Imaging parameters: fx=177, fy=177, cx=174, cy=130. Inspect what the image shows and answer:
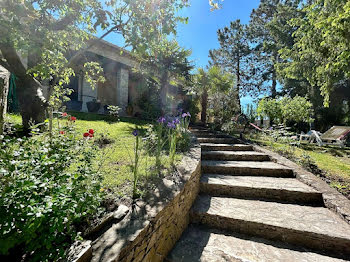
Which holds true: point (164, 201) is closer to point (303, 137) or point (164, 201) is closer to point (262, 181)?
point (262, 181)

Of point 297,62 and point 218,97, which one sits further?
point 218,97

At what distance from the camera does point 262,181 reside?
293 cm

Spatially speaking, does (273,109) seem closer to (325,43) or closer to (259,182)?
(325,43)

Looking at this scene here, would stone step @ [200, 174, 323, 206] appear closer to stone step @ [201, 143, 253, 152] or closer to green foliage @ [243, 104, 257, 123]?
stone step @ [201, 143, 253, 152]

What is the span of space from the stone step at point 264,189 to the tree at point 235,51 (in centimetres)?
1570

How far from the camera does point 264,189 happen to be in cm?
265

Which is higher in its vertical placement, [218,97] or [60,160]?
[218,97]

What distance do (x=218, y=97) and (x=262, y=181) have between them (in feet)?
20.4

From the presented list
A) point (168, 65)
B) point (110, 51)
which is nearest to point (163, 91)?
point (168, 65)

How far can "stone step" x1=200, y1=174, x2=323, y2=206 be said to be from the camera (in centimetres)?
251

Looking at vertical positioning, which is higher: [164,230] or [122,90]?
[122,90]

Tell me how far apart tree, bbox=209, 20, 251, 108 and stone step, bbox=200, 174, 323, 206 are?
15700mm

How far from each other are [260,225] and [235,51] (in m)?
18.4

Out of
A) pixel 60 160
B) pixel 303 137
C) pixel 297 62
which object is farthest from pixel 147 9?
pixel 303 137
